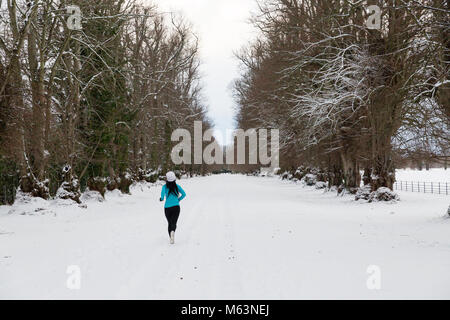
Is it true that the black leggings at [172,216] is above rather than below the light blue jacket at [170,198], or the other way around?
A: below

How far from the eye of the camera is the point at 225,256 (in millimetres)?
7441

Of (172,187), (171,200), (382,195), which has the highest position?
(172,187)

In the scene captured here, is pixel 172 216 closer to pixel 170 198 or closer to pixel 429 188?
pixel 170 198

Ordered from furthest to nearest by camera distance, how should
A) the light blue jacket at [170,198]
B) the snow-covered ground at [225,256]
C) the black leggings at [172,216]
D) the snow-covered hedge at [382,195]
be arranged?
the snow-covered hedge at [382,195], the light blue jacket at [170,198], the black leggings at [172,216], the snow-covered ground at [225,256]

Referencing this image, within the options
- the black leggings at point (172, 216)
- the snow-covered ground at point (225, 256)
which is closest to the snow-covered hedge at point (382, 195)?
the snow-covered ground at point (225, 256)

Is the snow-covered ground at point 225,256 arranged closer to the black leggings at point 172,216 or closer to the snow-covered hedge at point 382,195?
the black leggings at point 172,216

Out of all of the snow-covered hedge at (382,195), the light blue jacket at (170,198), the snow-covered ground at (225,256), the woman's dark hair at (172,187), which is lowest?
the snow-covered ground at (225,256)

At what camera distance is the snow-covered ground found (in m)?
5.32

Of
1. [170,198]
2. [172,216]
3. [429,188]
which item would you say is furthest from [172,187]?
[429,188]

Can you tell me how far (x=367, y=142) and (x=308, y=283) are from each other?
1366cm

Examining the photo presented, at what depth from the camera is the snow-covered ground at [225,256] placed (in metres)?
5.32

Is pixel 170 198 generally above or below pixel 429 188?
above
